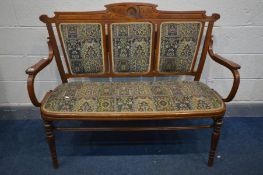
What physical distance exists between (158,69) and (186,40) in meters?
0.28

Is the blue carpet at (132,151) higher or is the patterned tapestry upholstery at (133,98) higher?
the patterned tapestry upholstery at (133,98)

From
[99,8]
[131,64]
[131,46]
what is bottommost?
[131,64]

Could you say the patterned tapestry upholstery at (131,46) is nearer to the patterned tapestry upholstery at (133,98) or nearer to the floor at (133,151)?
the patterned tapestry upholstery at (133,98)

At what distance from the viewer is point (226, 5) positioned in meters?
1.74

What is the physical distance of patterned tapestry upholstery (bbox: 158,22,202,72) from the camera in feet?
5.31

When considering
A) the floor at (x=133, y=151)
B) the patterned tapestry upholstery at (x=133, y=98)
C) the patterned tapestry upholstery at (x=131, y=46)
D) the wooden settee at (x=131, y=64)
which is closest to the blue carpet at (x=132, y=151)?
the floor at (x=133, y=151)

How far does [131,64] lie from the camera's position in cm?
171

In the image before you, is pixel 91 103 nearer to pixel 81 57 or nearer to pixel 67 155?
pixel 81 57

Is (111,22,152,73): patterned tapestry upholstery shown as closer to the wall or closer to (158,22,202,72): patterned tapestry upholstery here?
(158,22,202,72): patterned tapestry upholstery

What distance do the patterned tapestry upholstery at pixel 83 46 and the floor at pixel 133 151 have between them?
58cm

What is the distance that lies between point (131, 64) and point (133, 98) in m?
0.31

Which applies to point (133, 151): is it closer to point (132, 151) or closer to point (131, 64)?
point (132, 151)

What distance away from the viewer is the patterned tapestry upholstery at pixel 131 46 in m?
1.62

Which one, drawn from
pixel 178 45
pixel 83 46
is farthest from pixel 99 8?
pixel 178 45
